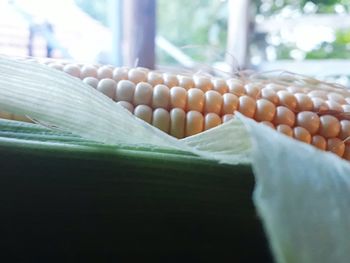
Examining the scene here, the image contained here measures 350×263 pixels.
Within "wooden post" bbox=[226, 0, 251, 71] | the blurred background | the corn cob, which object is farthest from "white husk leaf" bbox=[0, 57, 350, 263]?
"wooden post" bbox=[226, 0, 251, 71]

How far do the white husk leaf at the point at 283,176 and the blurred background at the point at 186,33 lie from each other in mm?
365

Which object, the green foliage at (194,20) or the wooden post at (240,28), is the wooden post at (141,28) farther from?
the green foliage at (194,20)

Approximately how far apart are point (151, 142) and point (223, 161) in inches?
1.8

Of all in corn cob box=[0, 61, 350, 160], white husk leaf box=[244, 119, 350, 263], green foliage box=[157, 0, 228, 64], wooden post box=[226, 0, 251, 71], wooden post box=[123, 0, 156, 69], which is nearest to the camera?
white husk leaf box=[244, 119, 350, 263]

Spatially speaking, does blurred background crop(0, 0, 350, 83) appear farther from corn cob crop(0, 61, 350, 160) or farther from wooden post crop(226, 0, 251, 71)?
corn cob crop(0, 61, 350, 160)

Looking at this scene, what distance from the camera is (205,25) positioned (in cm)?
249

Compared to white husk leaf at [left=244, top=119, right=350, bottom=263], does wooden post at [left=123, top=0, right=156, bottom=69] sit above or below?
above

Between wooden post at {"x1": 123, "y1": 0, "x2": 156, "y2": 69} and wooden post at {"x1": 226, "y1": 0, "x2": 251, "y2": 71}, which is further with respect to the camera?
wooden post at {"x1": 226, "y1": 0, "x2": 251, "y2": 71}

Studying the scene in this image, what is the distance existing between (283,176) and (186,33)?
90.8 inches

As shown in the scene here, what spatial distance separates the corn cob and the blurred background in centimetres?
12

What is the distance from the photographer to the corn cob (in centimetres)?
51

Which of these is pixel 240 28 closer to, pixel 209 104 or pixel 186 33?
pixel 186 33

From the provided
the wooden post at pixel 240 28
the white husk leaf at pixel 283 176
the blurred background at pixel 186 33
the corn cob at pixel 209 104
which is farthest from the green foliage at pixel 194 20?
the white husk leaf at pixel 283 176

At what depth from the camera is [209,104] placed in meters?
0.52
